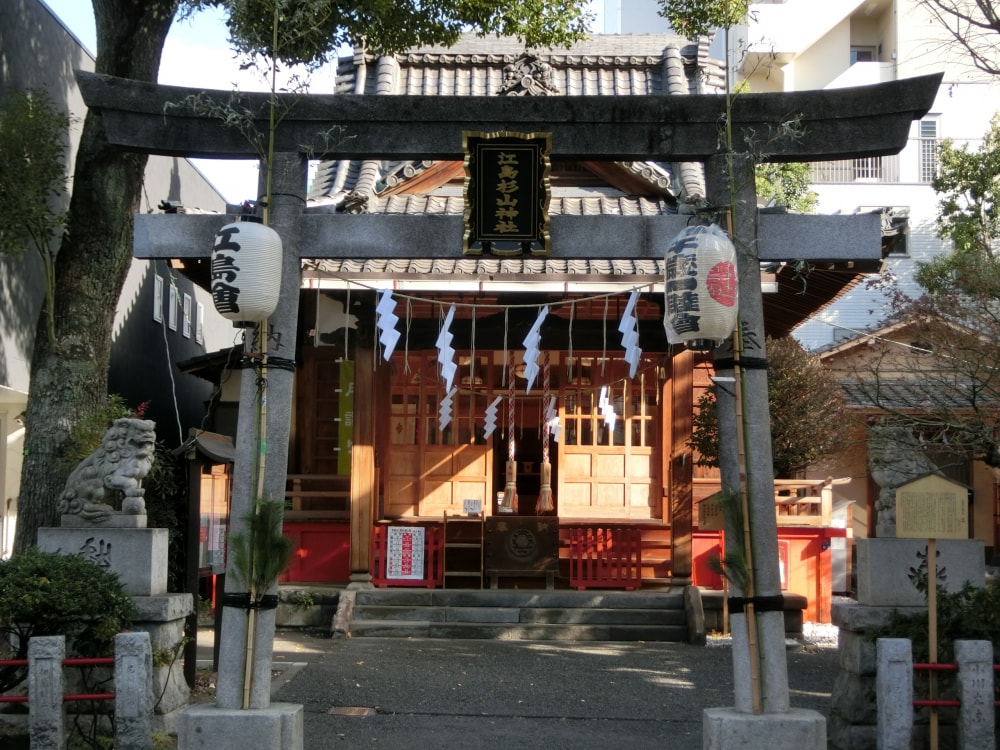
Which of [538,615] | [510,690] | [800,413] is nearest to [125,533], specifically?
[510,690]

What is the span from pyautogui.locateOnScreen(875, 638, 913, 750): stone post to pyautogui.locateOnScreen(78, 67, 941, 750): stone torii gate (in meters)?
2.09

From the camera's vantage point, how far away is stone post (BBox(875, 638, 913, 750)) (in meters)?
7.87

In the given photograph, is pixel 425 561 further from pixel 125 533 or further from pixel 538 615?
pixel 125 533

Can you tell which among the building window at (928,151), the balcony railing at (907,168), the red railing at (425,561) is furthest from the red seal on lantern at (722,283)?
the building window at (928,151)

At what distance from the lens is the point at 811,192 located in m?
26.4

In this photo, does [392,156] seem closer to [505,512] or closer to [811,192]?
[505,512]

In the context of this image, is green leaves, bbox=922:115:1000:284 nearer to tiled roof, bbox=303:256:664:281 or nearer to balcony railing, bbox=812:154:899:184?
tiled roof, bbox=303:256:664:281

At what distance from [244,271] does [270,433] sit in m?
1.21

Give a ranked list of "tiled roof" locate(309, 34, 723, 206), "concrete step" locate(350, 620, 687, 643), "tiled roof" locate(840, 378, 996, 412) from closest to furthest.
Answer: "tiled roof" locate(840, 378, 996, 412), "concrete step" locate(350, 620, 687, 643), "tiled roof" locate(309, 34, 723, 206)

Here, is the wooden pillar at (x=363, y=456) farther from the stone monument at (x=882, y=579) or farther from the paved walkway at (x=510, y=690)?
the stone monument at (x=882, y=579)

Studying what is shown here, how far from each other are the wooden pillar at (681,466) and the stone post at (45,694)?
9.60m

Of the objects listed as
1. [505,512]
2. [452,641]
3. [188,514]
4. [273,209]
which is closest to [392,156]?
[273,209]

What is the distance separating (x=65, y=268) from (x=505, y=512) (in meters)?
7.60

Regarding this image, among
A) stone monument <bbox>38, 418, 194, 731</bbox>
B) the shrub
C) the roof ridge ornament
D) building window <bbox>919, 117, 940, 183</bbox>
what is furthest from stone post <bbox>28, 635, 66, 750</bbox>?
building window <bbox>919, 117, 940, 183</bbox>
